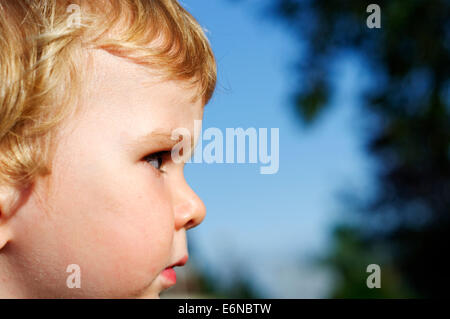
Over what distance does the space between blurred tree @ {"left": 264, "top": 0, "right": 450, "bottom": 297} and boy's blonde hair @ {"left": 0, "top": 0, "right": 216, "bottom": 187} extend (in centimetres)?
387

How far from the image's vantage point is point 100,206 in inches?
45.3

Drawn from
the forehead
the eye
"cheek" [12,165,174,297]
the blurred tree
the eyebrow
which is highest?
the blurred tree

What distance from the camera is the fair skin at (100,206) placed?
3.78 feet

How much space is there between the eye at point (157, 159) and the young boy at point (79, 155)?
14 mm

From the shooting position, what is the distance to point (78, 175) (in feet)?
3.78

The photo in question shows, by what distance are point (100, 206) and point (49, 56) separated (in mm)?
419

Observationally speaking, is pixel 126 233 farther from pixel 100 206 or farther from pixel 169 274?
pixel 169 274

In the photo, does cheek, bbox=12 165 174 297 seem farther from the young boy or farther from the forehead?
the forehead

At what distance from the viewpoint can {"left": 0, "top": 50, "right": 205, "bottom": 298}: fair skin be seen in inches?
45.3

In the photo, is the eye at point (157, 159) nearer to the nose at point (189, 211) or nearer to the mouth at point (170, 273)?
the nose at point (189, 211)

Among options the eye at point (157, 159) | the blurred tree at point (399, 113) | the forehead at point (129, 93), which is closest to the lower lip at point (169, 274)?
the eye at point (157, 159)

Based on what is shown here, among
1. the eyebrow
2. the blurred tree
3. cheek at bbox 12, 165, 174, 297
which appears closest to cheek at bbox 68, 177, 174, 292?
cheek at bbox 12, 165, 174, 297

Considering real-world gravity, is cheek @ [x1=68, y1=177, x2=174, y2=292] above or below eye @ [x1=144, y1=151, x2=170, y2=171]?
below

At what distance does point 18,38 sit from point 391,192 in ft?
25.9
